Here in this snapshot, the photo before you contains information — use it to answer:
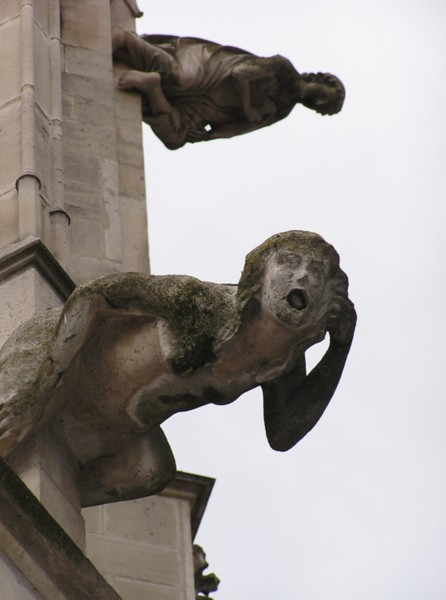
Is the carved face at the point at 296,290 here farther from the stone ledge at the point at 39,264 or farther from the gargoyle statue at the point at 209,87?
the gargoyle statue at the point at 209,87

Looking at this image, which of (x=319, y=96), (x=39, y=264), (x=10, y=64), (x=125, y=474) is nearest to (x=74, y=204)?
(x=10, y=64)

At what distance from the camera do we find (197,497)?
1094 centimetres

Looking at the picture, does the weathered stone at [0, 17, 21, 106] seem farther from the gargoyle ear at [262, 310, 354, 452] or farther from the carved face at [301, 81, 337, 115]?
the gargoyle ear at [262, 310, 354, 452]

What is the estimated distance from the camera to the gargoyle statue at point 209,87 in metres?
12.0

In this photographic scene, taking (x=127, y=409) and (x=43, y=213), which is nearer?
(x=127, y=409)

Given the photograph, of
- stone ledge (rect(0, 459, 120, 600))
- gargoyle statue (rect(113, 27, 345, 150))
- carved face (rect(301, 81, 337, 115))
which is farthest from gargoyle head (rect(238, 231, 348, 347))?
carved face (rect(301, 81, 337, 115))

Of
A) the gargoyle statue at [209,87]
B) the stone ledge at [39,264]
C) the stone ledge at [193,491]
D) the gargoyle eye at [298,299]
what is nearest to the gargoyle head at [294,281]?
the gargoyle eye at [298,299]

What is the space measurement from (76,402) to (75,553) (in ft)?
3.01

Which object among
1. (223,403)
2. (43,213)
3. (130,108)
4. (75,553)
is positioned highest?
(130,108)

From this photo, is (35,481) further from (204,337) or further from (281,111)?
(281,111)

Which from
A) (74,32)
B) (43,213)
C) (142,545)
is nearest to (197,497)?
(142,545)

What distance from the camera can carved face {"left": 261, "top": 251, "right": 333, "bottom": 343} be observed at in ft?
27.9

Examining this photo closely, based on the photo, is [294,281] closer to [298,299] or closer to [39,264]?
[298,299]

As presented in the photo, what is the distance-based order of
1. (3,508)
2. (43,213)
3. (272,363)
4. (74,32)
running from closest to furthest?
(3,508)
(272,363)
(43,213)
(74,32)
